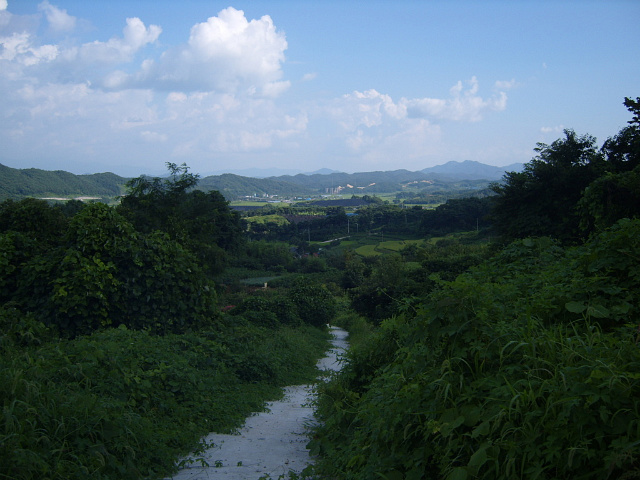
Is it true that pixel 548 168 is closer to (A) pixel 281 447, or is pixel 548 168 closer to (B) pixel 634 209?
(B) pixel 634 209

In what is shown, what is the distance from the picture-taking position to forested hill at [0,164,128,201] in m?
48.3

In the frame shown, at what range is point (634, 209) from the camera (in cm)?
1160

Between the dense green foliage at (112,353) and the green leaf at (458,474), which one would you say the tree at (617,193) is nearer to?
the dense green foliage at (112,353)

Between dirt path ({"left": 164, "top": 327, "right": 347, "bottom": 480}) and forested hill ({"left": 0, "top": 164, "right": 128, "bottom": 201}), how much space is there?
140ft

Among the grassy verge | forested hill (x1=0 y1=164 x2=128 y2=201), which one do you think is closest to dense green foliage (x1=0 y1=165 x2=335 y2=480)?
the grassy verge

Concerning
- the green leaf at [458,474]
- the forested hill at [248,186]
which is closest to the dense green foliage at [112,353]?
the green leaf at [458,474]

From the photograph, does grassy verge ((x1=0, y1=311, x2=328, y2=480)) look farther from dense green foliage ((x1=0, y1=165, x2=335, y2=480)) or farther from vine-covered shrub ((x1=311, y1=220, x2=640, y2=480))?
vine-covered shrub ((x1=311, y1=220, x2=640, y2=480))

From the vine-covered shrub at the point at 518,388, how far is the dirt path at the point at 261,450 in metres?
0.50

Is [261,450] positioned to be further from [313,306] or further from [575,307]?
[313,306]

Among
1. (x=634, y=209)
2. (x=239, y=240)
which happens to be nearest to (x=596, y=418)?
(x=634, y=209)

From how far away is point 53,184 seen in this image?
198 ft

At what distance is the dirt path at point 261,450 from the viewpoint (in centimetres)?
457

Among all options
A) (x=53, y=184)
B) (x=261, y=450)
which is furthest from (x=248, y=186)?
(x=261, y=450)

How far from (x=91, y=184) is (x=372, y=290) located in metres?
61.6
